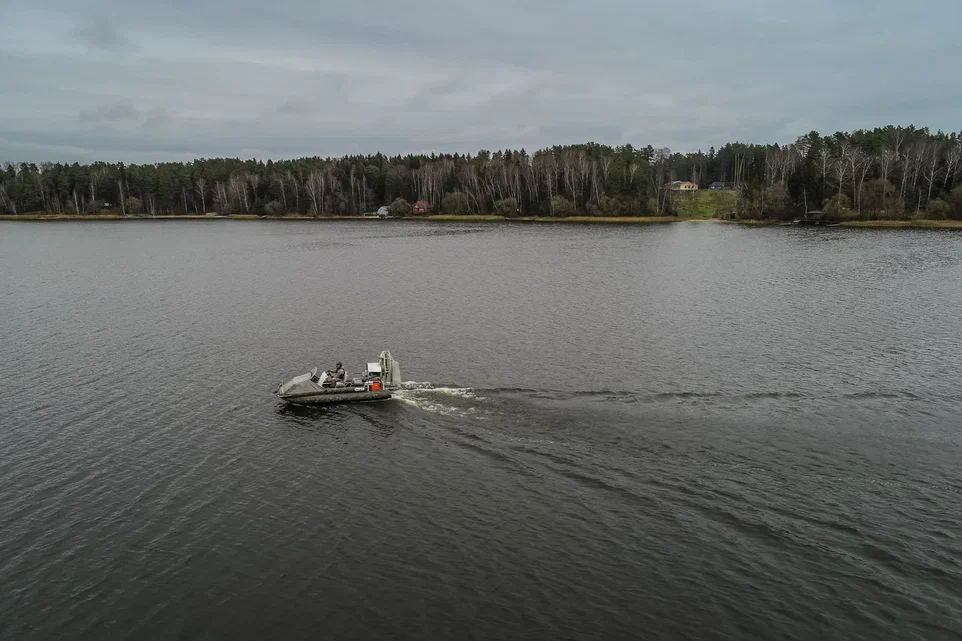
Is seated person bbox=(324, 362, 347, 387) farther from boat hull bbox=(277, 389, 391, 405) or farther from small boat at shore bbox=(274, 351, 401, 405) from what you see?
boat hull bbox=(277, 389, 391, 405)

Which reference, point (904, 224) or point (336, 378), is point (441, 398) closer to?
point (336, 378)

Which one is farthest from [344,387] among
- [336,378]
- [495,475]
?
[495,475]

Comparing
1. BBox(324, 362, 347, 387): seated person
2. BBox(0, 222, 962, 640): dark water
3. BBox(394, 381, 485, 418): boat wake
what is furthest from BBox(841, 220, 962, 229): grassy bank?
BBox(324, 362, 347, 387): seated person

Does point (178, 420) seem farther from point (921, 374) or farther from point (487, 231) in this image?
point (487, 231)

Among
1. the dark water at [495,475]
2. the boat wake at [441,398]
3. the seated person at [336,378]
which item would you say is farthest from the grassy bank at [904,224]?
the seated person at [336,378]

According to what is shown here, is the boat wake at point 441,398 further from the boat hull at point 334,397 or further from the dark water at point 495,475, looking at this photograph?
the boat hull at point 334,397

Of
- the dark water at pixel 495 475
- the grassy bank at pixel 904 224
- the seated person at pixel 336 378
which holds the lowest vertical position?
the dark water at pixel 495 475
